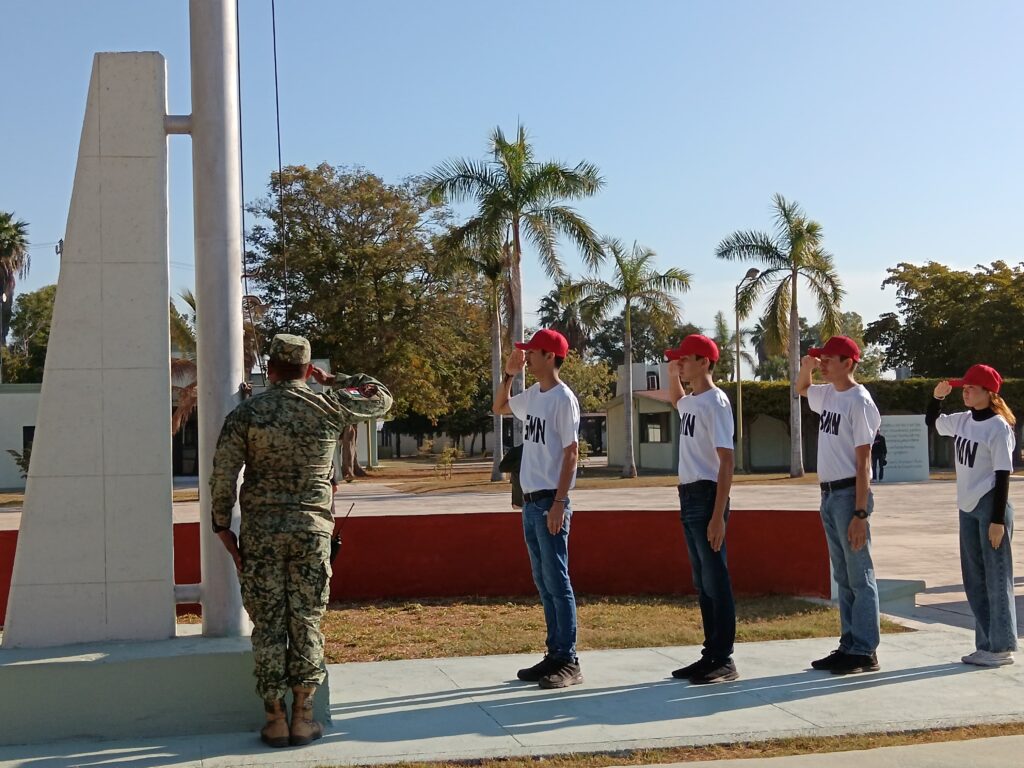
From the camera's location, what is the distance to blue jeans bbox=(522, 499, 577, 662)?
5.95 meters

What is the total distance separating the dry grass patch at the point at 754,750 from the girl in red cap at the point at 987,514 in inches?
53.8

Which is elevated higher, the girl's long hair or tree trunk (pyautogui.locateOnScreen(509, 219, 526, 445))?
tree trunk (pyautogui.locateOnScreen(509, 219, 526, 445))

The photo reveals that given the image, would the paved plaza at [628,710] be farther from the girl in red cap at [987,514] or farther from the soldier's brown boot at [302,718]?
the girl in red cap at [987,514]

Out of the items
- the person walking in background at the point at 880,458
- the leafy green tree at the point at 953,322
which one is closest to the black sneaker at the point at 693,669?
the person walking in background at the point at 880,458

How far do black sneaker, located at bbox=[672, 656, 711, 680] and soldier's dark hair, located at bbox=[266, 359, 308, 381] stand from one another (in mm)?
2762

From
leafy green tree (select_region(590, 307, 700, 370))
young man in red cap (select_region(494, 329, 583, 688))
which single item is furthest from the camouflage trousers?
leafy green tree (select_region(590, 307, 700, 370))

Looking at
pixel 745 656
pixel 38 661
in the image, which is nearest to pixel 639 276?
pixel 745 656

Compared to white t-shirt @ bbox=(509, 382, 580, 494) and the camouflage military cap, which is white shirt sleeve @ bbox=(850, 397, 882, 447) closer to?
white t-shirt @ bbox=(509, 382, 580, 494)

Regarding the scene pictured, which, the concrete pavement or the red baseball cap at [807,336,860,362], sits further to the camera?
the red baseball cap at [807,336,860,362]

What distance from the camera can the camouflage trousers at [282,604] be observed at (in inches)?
188

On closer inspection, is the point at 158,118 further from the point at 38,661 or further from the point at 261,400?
the point at 38,661

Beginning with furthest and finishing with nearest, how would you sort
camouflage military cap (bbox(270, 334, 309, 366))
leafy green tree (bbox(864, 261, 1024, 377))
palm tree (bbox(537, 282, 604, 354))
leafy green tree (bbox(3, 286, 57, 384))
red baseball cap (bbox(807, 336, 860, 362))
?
palm tree (bbox(537, 282, 604, 354)) < leafy green tree (bbox(3, 286, 57, 384)) < leafy green tree (bbox(864, 261, 1024, 377)) < red baseball cap (bbox(807, 336, 860, 362)) < camouflage military cap (bbox(270, 334, 309, 366))

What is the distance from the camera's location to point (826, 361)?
21.2 feet

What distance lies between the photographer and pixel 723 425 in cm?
604
